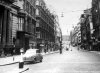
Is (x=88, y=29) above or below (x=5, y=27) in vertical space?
above

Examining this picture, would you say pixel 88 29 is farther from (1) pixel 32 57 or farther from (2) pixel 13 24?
(1) pixel 32 57

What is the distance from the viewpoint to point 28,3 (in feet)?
152

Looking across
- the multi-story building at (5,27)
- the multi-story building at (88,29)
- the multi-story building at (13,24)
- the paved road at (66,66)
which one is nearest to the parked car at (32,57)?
the paved road at (66,66)

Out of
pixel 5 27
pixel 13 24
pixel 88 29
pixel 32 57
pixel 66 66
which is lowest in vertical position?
pixel 66 66

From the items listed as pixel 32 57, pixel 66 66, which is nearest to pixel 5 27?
pixel 32 57

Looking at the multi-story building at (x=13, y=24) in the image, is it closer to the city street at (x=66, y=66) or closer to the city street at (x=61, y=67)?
the city street at (x=66, y=66)

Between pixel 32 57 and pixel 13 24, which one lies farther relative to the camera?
pixel 13 24

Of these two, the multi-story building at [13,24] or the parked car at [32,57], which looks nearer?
the parked car at [32,57]

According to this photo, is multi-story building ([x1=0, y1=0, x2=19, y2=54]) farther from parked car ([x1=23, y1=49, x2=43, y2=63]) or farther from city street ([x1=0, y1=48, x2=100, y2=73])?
city street ([x1=0, y1=48, x2=100, y2=73])

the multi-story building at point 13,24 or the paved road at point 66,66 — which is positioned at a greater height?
the multi-story building at point 13,24

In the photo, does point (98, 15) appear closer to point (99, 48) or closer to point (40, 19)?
point (99, 48)

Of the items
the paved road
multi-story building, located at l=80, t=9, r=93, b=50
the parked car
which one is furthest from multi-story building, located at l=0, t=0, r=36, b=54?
multi-story building, located at l=80, t=9, r=93, b=50

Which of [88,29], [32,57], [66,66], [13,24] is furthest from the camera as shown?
[88,29]

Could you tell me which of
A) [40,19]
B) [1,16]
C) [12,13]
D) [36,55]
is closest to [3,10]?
[1,16]
